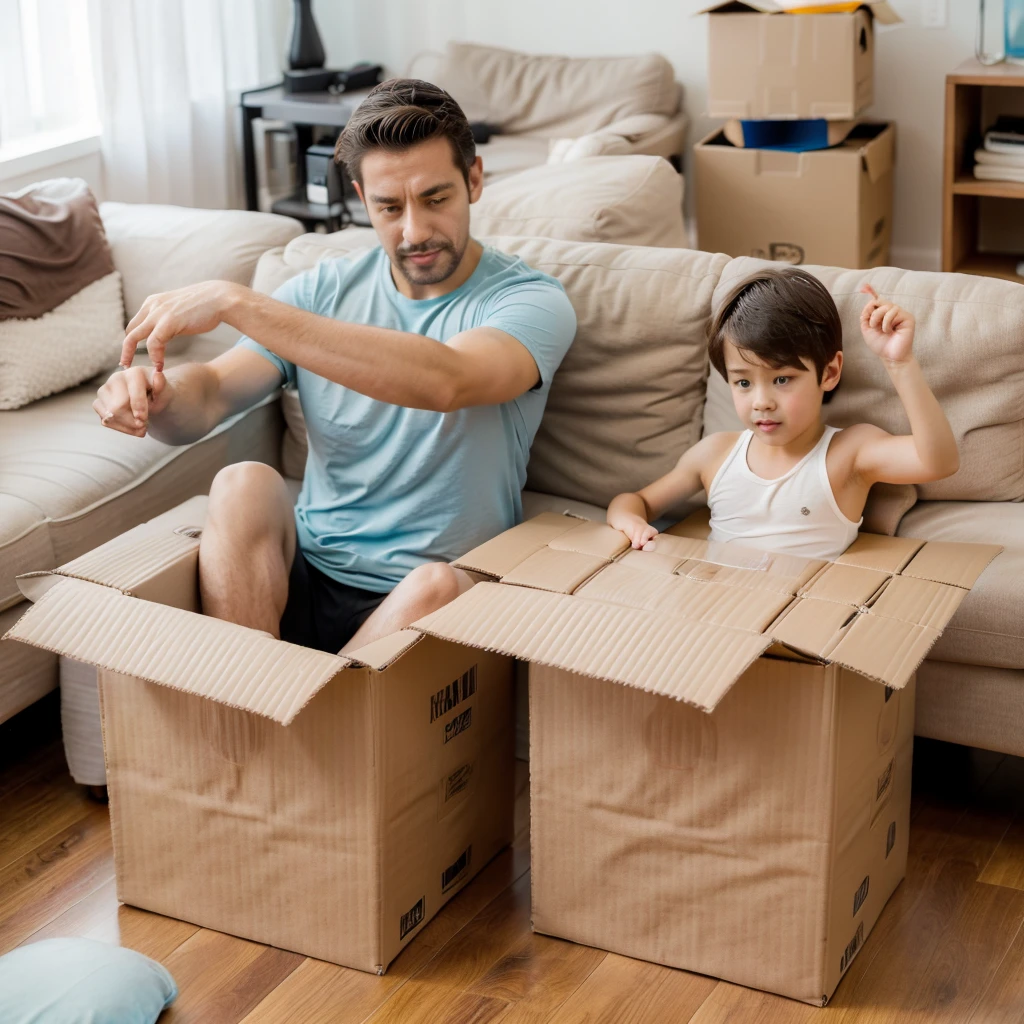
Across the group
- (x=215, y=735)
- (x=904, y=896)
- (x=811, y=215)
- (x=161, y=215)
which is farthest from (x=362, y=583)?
(x=811, y=215)

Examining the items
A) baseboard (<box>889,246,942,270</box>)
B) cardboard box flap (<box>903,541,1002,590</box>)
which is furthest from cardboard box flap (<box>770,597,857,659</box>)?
baseboard (<box>889,246,942,270</box>)

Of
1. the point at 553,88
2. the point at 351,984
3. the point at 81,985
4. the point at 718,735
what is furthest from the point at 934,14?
the point at 81,985

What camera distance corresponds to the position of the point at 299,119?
4137mm

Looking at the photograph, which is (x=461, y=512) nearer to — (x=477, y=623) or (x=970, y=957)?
(x=477, y=623)

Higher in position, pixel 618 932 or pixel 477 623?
pixel 477 623

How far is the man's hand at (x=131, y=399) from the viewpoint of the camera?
1761 mm

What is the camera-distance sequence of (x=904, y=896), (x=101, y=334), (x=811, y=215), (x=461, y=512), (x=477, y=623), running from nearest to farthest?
(x=477, y=623)
(x=904, y=896)
(x=461, y=512)
(x=101, y=334)
(x=811, y=215)

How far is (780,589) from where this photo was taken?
1.63m

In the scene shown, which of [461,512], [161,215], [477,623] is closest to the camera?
[477,623]

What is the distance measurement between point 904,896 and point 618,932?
0.40 metres

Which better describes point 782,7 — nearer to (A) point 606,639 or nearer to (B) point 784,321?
(B) point 784,321

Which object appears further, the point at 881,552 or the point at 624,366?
the point at 624,366

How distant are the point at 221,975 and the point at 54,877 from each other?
36 cm

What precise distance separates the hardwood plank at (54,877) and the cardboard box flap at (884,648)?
3.55ft
